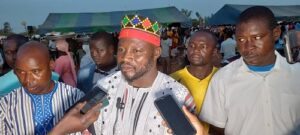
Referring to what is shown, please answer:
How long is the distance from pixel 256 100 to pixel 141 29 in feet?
2.94

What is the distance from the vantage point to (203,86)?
3.50 metres

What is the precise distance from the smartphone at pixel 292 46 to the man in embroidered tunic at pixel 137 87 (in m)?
0.73

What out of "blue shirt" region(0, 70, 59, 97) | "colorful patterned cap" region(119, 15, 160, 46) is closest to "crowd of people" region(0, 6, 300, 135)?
"colorful patterned cap" region(119, 15, 160, 46)

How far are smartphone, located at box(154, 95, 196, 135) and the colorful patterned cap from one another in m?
0.60

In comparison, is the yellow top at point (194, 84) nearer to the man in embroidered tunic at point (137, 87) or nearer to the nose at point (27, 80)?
the man in embroidered tunic at point (137, 87)

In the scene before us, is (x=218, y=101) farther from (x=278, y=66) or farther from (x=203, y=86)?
(x=203, y=86)

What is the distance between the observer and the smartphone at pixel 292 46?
7.94 feet

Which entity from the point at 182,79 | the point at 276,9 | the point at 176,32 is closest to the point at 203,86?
the point at 182,79

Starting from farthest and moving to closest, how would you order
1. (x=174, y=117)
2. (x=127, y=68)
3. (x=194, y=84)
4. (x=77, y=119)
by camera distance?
(x=194, y=84) → (x=127, y=68) → (x=77, y=119) → (x=174, y=117)

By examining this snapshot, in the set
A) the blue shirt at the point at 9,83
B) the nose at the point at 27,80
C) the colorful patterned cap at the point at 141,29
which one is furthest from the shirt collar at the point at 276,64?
the blue shirt at the point at 9,83

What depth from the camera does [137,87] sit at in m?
2.33

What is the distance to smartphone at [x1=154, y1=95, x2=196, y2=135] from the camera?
1.76 m

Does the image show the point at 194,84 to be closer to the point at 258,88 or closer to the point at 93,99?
the point at 258,88

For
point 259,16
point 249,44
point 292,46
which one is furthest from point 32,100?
point 292,46
